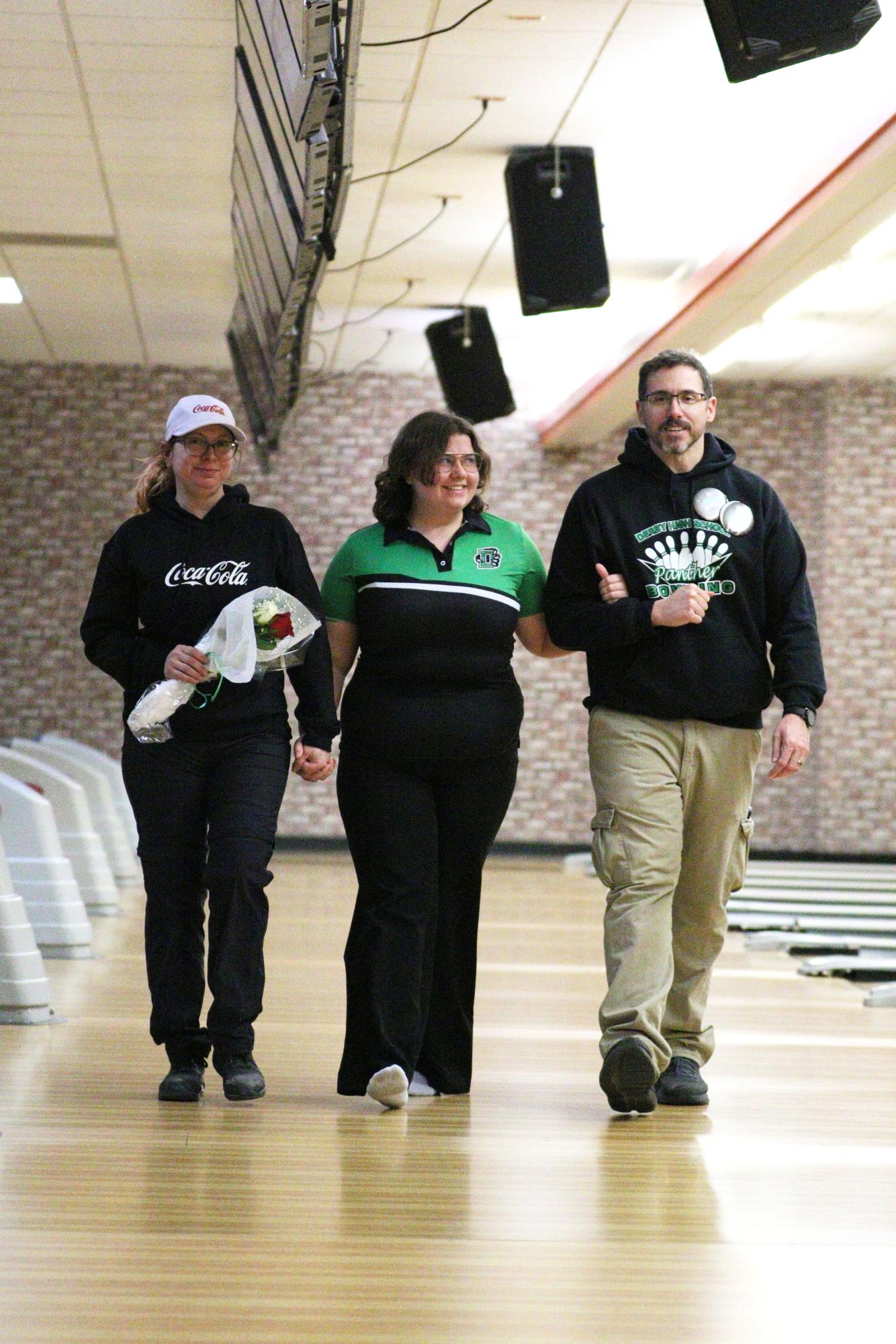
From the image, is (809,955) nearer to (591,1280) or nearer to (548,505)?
(591,1280)

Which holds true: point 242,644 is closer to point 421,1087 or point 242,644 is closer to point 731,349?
point 421,1087

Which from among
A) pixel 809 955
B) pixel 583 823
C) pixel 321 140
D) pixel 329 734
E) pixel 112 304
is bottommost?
pixel 583 823

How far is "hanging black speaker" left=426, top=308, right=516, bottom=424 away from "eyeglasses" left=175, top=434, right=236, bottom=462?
22.5ft

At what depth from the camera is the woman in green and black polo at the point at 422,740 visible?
3705 millimetres

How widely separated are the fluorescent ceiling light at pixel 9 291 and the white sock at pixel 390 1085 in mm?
7531

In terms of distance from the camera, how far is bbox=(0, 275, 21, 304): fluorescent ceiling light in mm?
10133

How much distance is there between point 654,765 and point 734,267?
16.2 feet

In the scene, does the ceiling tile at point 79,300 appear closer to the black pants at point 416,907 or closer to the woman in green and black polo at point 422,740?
the woman in green and black polo at point 422,740

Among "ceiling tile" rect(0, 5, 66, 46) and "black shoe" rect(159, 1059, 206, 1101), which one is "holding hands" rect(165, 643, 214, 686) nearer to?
"black shoe" rect(159, 1059, 206, 1101)

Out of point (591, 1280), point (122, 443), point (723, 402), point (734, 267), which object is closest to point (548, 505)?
point (723, 402)

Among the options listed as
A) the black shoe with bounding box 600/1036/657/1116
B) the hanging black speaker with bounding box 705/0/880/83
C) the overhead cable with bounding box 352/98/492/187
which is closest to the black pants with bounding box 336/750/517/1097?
the black shoe with bounding box 600/1036/657/1116

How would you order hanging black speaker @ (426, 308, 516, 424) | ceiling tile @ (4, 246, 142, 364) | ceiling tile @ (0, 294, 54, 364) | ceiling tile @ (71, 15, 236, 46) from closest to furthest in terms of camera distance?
ceiling tile @ (71, 15, 236, 46)
ceiling tile @ (4, 246, 142, 364)
hanging black speaker @ (426, 308, 516, 424)
ceiling tile @ (0, 294, 54, 364)

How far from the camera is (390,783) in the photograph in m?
3.74

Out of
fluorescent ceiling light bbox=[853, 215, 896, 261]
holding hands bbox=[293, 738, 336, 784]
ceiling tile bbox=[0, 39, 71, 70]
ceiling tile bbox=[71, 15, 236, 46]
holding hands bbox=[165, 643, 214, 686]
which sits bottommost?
holding hands bbox=[293, 738, 336, 784]
